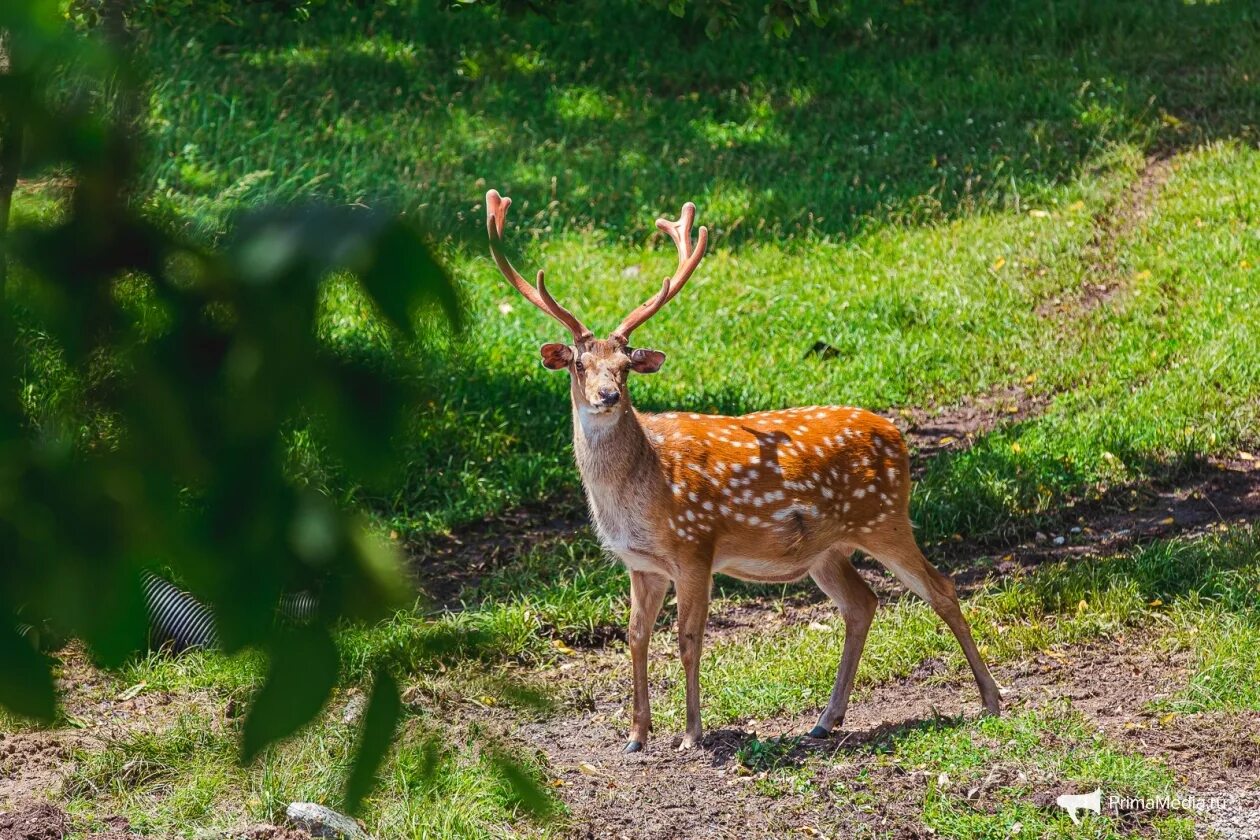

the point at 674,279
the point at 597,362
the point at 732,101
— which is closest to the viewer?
the point at 597,362

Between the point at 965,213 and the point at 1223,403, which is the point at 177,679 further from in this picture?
the point at 965,213

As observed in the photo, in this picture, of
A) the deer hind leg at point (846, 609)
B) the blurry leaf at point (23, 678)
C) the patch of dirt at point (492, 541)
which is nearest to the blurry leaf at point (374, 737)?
the blurry leaf at point (23, 678)

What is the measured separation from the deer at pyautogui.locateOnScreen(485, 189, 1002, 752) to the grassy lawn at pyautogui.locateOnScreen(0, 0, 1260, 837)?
1.26ft

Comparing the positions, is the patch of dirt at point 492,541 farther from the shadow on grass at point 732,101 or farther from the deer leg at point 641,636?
the shadow on grass at point 732,101

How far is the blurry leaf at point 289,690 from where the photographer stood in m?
1.44

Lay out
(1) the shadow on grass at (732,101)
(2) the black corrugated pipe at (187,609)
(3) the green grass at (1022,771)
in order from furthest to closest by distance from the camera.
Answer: (1) the shadow on grass at (732,101)
(3) the green grass at (1022,771)
(2) the black corrugated pipe at (187,609)

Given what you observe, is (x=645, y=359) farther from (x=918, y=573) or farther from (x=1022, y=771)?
(x=1022, y=771)

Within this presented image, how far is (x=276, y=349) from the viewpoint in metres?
1.38

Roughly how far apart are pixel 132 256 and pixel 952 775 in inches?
167

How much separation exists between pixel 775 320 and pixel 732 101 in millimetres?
4245

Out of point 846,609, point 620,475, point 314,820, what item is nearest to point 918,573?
point 846,609

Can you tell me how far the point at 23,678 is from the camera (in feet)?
4.83

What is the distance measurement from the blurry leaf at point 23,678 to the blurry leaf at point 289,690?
0.20 meters

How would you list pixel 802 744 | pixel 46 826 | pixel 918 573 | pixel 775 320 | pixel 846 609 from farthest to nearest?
pixel 775 320
pixel 846 609
pixel 918 573
pixel 802 744
pixel 46 826
